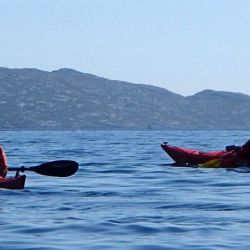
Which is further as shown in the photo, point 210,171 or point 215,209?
point 210,171

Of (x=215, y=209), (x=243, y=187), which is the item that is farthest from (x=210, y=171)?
(x=215, y=209)

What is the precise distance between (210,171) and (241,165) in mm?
1136

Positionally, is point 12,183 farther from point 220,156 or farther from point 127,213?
point 220,156

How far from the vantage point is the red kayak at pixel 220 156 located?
3316 centimetres

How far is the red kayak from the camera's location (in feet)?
109

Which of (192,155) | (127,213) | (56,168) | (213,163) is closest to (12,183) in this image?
(56,168)

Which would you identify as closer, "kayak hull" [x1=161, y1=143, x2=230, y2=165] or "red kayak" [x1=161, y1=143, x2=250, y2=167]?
"red kayak" [x1=161, y1=143, x2=250, y2=167]

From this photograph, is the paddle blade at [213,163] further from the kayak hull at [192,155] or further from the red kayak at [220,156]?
the kayak hull at [192,155]

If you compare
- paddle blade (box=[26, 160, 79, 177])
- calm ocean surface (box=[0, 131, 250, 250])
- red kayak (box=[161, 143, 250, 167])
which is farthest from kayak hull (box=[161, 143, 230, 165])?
paddle blade (box=[26, 160, 79, 177])

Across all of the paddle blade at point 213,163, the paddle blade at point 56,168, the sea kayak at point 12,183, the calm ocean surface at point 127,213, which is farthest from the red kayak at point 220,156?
the sea kayak at point 12,183

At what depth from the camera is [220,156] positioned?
34.5 m

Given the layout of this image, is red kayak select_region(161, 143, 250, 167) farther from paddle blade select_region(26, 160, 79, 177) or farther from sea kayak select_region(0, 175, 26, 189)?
sea kayak select_region(0, 175, 26, 189)

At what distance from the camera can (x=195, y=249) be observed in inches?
574

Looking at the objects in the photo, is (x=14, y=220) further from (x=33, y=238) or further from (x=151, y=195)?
(x=151, y=195)
